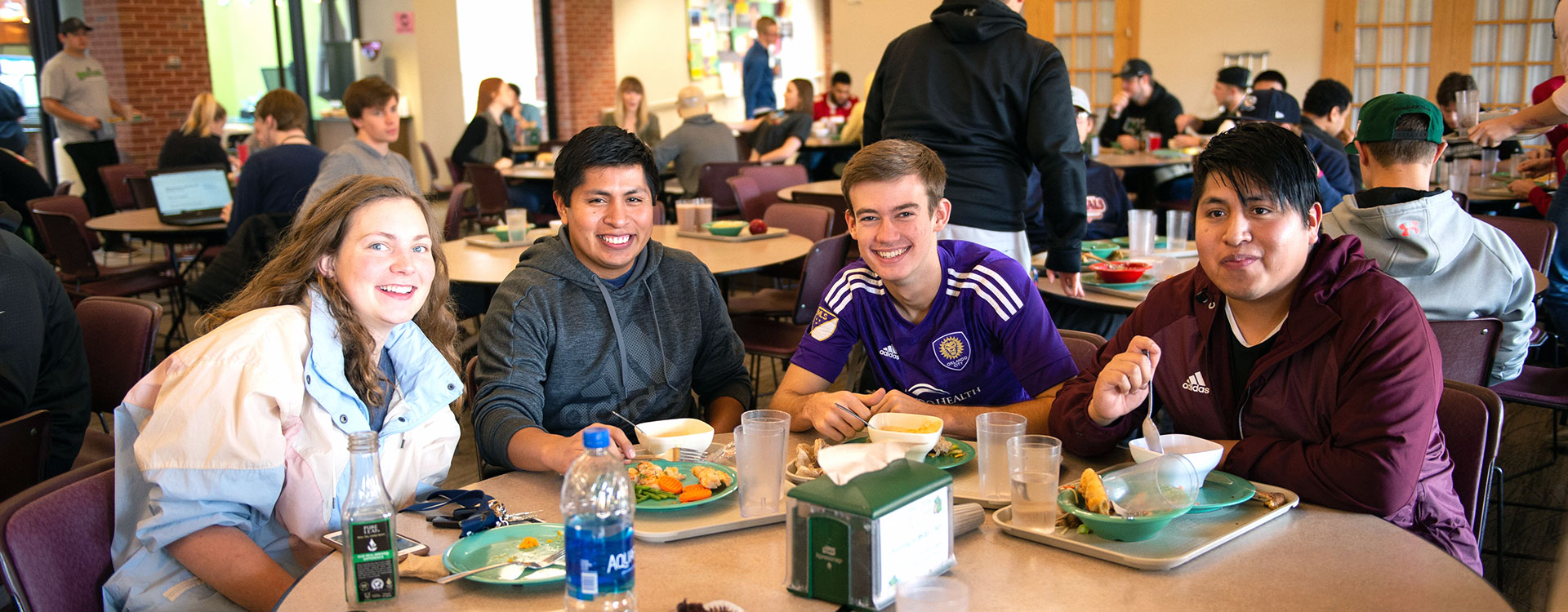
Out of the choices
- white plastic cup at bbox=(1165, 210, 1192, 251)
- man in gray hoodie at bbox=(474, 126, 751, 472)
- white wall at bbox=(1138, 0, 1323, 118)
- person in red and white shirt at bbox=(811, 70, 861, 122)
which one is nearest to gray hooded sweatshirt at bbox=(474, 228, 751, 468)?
man in gray hoodie at bbox=(474, 126, 751, 472)

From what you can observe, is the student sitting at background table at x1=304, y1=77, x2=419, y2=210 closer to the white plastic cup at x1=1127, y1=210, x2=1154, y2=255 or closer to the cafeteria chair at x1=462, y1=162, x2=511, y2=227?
the cafeteria chair at x1=462, y1=162, x2=511, y2=227

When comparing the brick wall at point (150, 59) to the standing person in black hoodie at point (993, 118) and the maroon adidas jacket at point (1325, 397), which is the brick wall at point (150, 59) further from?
the maroon adidas jacket at point (1325, 397)

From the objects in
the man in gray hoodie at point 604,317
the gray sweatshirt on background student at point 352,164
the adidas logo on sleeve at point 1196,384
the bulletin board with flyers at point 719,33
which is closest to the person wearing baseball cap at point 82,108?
the gray sweatshirt on background student at point 352,164

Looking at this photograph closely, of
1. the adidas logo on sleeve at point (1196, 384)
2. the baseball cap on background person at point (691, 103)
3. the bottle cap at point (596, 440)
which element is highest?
the baseball cap on background person at point (691, 103)

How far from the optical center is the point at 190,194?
5523 mm

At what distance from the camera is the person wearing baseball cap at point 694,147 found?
697cm

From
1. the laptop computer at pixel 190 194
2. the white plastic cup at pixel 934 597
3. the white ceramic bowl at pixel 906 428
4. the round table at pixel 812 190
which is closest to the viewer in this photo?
the white plastic cup at pixel 934 597

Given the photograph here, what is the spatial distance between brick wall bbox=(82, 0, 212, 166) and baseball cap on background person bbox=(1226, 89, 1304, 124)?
333 inches

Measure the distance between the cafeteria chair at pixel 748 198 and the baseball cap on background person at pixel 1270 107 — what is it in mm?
3129

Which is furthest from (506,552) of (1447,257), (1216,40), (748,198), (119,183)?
(1216,40)

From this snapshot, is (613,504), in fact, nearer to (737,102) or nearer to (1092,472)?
(1092,472)

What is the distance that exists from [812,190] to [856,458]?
477 cm

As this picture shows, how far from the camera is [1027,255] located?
349 centimetres

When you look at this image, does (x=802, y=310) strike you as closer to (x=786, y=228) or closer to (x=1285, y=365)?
(x=786, y=228)
